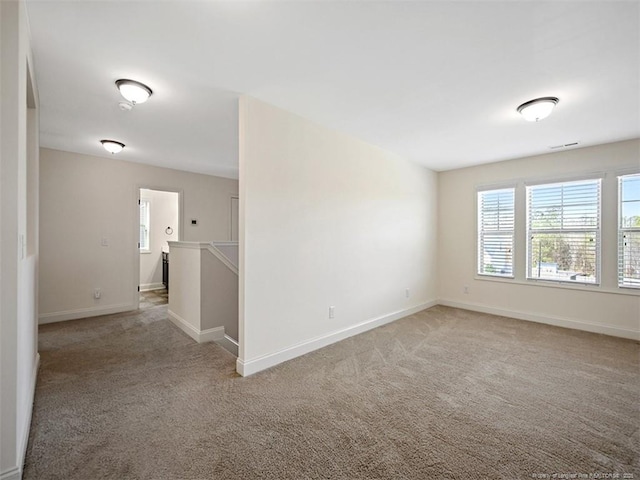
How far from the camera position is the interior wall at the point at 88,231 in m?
4.20

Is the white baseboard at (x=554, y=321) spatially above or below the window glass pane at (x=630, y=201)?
below

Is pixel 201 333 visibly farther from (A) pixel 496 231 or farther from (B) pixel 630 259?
(B) pixel 630 259

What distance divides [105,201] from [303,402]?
4431mm

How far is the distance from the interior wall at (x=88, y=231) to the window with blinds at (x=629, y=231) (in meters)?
6.66

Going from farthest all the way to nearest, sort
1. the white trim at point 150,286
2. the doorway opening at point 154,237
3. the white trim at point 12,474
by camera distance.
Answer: the doorway opening at point 154,237 → the white trim at point 150,286 → the white trim at point 12,474

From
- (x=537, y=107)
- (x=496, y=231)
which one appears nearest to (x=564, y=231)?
(x=496, y=231)

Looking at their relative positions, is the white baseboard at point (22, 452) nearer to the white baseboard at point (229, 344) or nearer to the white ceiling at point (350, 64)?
the white baseboard at point (229, 344)

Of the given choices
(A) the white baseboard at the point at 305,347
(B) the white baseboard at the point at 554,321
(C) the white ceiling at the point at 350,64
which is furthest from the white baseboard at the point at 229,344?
(B) the white baseboard at the point at 554,321

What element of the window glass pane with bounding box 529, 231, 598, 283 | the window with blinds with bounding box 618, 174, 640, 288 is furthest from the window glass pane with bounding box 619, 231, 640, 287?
the window glass pane with bounding box 529, 231, 598, 283

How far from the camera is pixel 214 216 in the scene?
5961mm

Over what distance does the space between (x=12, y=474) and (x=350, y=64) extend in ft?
9.94

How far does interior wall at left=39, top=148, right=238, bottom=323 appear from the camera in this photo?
4.20 metres

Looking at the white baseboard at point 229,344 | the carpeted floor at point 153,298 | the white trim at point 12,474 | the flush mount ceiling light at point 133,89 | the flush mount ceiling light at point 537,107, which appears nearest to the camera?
the white trim at point 12,474

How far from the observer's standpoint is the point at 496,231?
15.6ft
